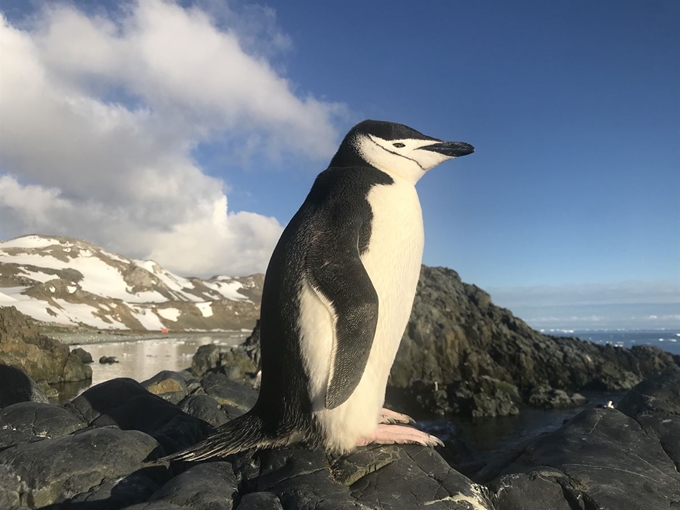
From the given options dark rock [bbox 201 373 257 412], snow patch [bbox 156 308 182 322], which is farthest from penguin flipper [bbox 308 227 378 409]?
snow patch [bbox 156 308 182 322]

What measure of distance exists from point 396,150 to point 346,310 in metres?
1.08

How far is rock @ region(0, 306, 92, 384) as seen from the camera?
16719 mm

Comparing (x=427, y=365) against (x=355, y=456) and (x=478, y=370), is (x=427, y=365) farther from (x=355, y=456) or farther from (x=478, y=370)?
(x=355, y=456)

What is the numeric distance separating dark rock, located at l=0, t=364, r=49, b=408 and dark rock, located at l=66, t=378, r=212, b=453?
1.60 meters

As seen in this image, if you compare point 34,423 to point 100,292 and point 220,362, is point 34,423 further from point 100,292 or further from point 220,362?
point 100,292

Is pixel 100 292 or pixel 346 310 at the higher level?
pixel 100 292

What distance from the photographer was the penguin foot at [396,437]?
2465 mm

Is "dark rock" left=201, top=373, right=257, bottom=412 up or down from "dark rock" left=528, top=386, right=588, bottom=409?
up

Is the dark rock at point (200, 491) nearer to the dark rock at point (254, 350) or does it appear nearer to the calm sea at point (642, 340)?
the dark rock at point (254, 350)

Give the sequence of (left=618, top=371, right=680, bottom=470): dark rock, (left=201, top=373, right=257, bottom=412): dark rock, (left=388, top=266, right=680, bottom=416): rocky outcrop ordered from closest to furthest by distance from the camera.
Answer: (left=618, top=371, right=680, bottom=470): dark rock < (left=201, top=373, right=257, bottom=412): dark rock < (left=388, top=266, right=680, bottom=416): rocky outcrop

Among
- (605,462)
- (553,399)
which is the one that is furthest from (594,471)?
(553,399)

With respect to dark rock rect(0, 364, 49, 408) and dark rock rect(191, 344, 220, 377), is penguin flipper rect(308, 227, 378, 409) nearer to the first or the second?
dark rock rect(0, 364, 49, 408)

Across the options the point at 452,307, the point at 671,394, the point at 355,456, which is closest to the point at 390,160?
the point at 355,456

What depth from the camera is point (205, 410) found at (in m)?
4.79
